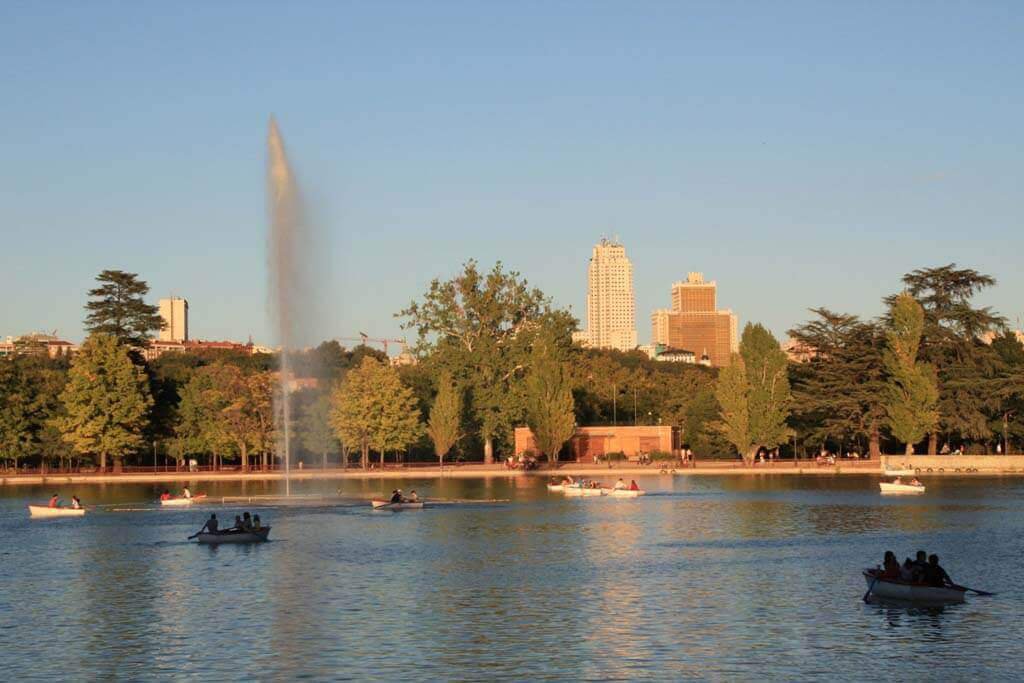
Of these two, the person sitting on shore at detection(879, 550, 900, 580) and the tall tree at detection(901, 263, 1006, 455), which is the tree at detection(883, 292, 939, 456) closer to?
the tall tree at detection(901, 263, 1006, 455)

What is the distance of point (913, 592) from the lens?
122ft

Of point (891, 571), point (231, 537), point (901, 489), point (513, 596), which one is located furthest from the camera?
point (901, 489)

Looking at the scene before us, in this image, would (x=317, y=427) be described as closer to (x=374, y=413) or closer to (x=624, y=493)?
(x=374, y=413)

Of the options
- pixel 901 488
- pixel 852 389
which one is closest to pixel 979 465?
pixel 852 389

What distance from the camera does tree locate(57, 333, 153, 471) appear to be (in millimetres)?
110688

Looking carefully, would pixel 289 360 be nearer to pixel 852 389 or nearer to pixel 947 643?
pixel 947 643

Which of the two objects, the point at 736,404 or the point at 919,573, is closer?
the point at 919,573

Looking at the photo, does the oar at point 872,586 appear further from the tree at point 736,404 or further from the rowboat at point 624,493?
the tree at point 736,404

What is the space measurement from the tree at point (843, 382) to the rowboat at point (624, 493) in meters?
35.3

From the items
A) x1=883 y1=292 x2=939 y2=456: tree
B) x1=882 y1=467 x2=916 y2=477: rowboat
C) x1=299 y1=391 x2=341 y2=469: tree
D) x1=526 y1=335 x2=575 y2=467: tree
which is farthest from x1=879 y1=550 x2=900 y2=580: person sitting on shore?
x1=526 y1=335 x2=575 y2=467: tree

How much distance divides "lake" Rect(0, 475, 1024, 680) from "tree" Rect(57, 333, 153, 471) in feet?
130

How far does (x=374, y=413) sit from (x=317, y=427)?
48.2 feet

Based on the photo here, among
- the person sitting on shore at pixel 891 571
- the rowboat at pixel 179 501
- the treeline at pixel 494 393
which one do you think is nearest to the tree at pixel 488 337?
the treeline at pixel 494 393

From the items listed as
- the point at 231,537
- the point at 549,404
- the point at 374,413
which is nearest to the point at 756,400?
the point at 549,404
